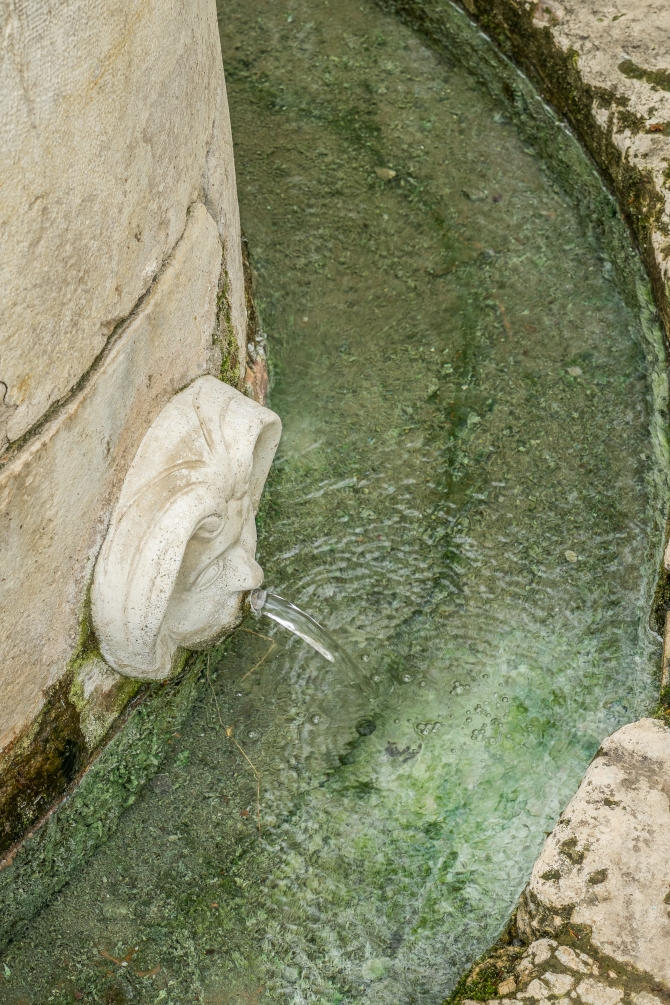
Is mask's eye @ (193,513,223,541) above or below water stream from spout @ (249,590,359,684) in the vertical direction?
above

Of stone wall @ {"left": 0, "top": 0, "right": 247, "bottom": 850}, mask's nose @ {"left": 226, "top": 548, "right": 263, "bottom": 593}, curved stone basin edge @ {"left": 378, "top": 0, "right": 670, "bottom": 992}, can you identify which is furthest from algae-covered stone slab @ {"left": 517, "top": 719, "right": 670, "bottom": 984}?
stone wall @ {"left": 0, "top": 0, "right": 247, "bottom": 850}

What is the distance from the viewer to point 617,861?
1.79 metres

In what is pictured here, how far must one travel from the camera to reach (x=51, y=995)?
1964 mm

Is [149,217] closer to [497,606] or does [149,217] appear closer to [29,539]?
[29,539]

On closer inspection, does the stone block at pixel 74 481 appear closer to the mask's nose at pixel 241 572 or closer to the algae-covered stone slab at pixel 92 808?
the algae-covered stone slab at pixel 92 808

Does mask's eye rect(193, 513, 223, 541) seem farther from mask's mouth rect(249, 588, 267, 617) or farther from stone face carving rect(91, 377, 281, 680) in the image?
mask's mouth rect(249, 588, 267, 617)

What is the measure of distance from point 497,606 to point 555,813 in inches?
19.2

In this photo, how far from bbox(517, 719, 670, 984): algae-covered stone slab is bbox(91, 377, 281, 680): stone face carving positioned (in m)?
0.80

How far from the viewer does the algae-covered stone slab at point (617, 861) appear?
171cm

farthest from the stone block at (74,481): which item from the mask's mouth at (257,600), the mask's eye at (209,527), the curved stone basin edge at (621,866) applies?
the curved stone basin edge at (621,866)

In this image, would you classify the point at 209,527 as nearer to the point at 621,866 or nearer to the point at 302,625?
the point at 302,625

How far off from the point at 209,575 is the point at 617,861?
0.95 m

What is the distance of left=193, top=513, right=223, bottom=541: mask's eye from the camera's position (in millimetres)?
1931

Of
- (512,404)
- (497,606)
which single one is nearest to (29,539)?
(497,606)
